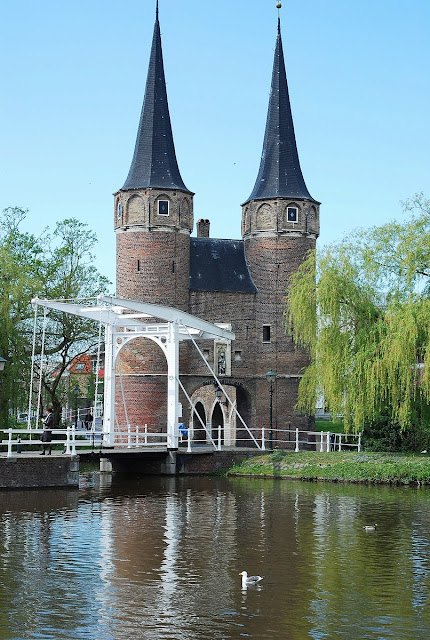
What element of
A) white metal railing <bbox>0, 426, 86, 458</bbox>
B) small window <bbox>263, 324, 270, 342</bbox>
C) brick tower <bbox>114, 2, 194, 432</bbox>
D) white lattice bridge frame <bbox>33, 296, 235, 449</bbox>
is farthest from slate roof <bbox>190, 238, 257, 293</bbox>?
white metal railing <bbox>0, 426, 86, 458</bbox>

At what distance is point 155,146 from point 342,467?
1553 centimetres

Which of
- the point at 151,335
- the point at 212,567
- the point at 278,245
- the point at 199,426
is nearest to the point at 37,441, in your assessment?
the point at 151,335

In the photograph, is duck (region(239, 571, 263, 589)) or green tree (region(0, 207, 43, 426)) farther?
green tree (region(0, 207, 43, 426))

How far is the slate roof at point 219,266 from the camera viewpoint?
123 feet

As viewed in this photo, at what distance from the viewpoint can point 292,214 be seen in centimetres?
3759

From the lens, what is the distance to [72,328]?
37.7 meters

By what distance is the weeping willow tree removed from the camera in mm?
26891

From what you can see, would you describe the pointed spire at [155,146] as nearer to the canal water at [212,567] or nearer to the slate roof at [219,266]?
the slate roof at [219,266]

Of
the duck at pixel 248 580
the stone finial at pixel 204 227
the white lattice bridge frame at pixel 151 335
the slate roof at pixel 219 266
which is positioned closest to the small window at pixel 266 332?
the slate roof at pixel 219 266

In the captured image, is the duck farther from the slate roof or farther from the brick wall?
the slate roof

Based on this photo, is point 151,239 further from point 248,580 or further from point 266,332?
point 248,580

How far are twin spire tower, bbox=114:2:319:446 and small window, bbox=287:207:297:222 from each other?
38mm

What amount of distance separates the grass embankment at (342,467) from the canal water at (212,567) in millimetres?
2979

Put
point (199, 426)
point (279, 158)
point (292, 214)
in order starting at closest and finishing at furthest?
1. point (292, 214)
2. point (279, 158)
3. point (199, 426)
